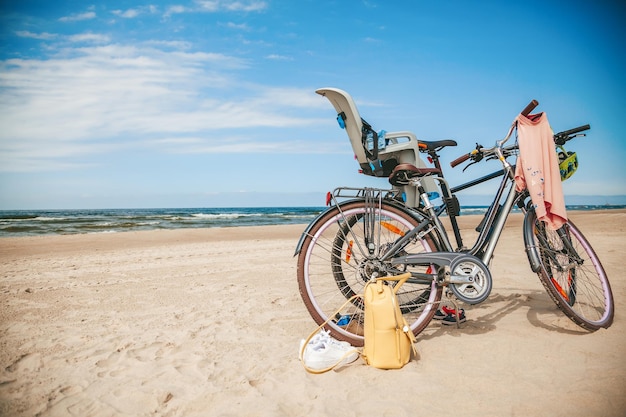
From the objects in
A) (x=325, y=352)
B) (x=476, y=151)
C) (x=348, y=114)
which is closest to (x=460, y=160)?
(x=476, y=151)

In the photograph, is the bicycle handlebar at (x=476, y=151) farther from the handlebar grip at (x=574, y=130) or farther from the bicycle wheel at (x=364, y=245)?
the bicycle wheel at (x=364, y=245)

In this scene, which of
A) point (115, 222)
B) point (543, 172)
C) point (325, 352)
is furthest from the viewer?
point (115, 222)

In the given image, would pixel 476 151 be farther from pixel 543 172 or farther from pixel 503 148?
pixel 543 172

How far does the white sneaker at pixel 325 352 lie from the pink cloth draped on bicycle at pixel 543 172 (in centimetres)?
201

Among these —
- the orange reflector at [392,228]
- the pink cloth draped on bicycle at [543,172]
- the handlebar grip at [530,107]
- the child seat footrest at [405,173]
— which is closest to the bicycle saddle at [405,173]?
the child seat footrest at [405,173]

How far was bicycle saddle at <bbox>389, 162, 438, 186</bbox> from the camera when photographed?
10.3ft

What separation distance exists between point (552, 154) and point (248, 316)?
3373mm

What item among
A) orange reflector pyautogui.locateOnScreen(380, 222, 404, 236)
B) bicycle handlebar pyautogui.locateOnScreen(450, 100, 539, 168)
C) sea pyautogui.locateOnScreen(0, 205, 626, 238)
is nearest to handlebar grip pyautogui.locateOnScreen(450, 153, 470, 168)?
bicycle handlebar pyautogui.locateOnScreen(450, 100, 539, 168)

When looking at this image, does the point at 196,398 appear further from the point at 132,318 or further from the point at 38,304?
the point at 38,304

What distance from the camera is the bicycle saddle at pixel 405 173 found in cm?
315

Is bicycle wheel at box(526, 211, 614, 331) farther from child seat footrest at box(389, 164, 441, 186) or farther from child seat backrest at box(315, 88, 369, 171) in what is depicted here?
child seat backrest at box(315, 88, 369, 171)

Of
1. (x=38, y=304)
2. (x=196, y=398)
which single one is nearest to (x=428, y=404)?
(x=196, y=398)

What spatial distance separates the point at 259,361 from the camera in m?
2.92

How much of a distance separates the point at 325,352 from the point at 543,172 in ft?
7.84
